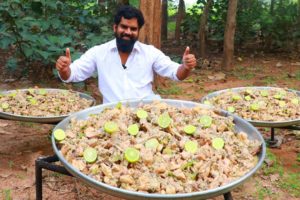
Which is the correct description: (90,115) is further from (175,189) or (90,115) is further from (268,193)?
(268,193)

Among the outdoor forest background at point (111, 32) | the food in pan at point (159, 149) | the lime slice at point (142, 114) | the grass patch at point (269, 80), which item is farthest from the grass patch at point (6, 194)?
the grass patch at point (269, 80)

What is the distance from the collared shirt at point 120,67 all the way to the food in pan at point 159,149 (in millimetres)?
1018

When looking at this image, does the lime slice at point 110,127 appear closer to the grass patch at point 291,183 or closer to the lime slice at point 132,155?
the lime slice at point 132,155

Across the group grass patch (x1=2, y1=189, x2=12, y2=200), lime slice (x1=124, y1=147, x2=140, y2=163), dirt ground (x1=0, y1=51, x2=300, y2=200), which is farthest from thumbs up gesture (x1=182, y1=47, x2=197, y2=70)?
grass patch (x1=2, y1=189, x2=12, y2=200)

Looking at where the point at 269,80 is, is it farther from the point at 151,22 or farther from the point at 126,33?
the point at 126,33

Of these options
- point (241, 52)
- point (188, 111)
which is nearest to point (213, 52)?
Result: point (241, 52)

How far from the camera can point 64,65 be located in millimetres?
2674

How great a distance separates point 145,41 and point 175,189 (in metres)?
3.74

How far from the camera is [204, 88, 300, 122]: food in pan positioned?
2564 mm

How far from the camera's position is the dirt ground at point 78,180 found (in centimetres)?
310

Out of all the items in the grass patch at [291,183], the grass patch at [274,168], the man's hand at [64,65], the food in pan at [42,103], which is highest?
the man's hand at [64,65]

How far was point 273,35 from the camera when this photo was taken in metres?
7.70

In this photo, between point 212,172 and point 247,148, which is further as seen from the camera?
point 247,148

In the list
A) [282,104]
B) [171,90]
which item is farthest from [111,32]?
[282,104]
